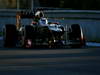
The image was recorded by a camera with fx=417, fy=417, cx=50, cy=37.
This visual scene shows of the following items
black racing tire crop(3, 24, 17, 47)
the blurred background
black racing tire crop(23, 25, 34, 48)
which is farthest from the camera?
the blurred background

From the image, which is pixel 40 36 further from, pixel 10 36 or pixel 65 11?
pixel 65 11

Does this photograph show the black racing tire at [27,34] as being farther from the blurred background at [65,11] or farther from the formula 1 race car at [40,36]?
the blurred background at [65,11]

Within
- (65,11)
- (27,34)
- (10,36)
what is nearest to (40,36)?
(27,34)

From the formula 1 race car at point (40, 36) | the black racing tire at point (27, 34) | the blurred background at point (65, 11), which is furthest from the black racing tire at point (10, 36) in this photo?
the blurred background at point (65, 11)

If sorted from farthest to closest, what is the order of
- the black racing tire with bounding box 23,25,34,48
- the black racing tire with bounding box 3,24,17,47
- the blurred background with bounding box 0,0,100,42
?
the blurred background with bounding box 0,0,100,42 < the black racing tire with bounding box 3,24,17,47 < the black racing tire with bounding box 23,25,34,48

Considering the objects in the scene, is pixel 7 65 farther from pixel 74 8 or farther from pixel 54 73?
pixel 74 8

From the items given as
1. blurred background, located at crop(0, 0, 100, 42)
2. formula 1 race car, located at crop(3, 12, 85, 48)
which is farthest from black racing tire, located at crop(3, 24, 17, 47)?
blurred background, located at crop(0, 0, 100, 42)

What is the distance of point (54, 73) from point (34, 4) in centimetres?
865

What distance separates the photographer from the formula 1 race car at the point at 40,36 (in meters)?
11.6

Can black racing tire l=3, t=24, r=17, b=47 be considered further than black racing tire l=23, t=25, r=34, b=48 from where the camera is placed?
Yes

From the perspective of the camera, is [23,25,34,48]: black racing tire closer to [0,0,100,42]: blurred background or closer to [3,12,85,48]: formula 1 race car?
[3,12,85,48]: formula 1 race car

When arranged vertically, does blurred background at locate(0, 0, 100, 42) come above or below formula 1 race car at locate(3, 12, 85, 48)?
above

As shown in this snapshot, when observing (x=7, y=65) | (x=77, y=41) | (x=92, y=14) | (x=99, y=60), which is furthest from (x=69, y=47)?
(x=92, y=14)

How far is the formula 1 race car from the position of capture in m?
11.6
